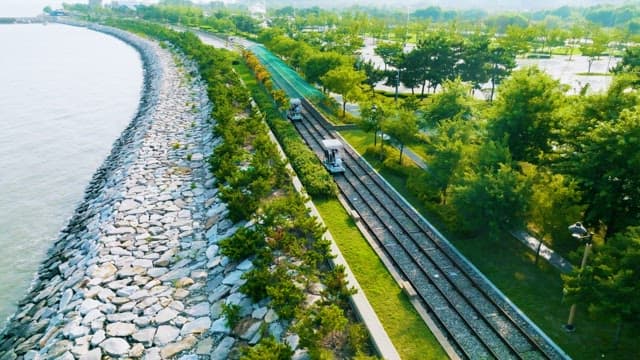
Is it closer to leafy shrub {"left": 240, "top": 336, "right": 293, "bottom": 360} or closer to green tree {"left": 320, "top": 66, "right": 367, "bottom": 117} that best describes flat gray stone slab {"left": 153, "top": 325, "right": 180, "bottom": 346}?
leafy shrub {"left": 240, "top": 336, "right": 293, "bottom": 360}

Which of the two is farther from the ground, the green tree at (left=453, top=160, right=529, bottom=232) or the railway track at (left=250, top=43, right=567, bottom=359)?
the green tree at (left=453, top=160, right=529, bottom=232)

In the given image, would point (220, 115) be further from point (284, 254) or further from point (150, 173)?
point (284, 254)

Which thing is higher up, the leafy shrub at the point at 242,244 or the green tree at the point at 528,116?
the green tree at the point at 528,116

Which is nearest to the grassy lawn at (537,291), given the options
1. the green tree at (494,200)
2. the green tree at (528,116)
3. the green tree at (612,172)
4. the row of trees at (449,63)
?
the green tree at (494,200)

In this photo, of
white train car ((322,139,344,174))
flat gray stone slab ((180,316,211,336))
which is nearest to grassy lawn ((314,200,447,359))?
flat gray stone slab ((180,316,211,336))

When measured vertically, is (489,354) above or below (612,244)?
below

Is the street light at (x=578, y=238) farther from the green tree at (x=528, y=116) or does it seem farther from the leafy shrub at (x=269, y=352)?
the green tree at (x=528, y=116)

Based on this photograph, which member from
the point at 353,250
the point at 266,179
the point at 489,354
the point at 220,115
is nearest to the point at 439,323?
the point at 489,354
